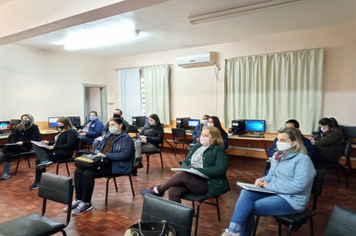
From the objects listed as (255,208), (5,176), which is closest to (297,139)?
(255,208)

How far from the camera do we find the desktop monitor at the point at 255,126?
5527mm

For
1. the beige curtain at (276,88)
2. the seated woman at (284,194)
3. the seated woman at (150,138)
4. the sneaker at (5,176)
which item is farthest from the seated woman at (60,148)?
the beige curtain at (276,88)

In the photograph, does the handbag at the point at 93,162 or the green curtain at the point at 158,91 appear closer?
the handbag at the point at 93,162

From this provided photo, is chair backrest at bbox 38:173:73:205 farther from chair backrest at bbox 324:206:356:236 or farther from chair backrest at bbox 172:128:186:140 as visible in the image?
chair backrest at bbox 172:128:186:140

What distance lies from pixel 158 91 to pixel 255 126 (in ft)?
9.69

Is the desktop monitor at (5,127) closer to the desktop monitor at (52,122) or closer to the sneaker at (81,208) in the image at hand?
the desktop monitor at (52,122)

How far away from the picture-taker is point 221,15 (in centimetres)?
398

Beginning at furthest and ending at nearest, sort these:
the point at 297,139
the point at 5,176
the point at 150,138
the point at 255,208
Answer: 1. the point at 150,138
2. the point at 5,176
3. the point at 297,139
4. the point at 255,208

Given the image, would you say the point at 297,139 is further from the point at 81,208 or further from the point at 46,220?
the point at 81,208

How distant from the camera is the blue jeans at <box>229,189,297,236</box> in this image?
6.39 ft

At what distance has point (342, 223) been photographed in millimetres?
1449

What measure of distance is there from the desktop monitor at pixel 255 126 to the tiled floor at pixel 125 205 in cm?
104

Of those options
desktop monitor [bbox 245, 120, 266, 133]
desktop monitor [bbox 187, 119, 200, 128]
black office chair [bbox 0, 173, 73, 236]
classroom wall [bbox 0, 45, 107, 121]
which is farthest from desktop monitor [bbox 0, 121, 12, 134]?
desktop monitor [bbox 245, 120, 266, 133]

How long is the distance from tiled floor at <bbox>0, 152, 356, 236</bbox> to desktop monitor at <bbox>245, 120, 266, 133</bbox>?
104 centimetres
